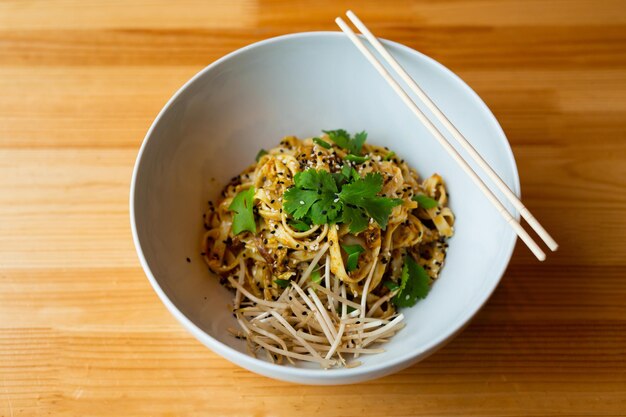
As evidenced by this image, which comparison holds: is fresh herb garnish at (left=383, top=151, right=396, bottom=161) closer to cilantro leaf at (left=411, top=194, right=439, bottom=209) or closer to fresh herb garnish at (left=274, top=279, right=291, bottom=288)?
cilantro leaf at (left=411, top=194, right=439, bottom=209)

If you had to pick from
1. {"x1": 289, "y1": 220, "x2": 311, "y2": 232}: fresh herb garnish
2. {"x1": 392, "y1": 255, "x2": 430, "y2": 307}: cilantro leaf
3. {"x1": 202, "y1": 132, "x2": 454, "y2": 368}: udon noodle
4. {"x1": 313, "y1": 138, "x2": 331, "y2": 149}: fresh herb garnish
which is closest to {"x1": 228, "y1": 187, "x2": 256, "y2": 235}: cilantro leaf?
{"x1": 202, "y1": 132, "x2": 454, "y2": 368}: udon noodle

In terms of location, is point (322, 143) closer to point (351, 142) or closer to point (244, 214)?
point (351, 142)

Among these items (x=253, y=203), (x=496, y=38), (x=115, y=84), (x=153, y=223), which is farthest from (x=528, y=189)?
(x=115, y=84)

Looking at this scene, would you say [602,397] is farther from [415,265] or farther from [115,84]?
[115,84]

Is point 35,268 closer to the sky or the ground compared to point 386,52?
closer to the ground

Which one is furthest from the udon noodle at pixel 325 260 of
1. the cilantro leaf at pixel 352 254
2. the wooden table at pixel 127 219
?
the wooden table at pixel 127 219

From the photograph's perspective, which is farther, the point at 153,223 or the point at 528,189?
the point at 528,189

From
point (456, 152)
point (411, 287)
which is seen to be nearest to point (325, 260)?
→ point (411, 287)
